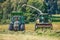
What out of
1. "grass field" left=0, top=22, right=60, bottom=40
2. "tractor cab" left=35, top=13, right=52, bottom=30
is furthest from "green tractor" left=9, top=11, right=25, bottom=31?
"tractor cab" left=35, top=13, right=52, bottom=30

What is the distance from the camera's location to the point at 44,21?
588 cm

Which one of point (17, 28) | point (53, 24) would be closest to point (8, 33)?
point (17, 28)

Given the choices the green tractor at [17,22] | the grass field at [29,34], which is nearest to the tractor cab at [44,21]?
the grass field at [29,34]

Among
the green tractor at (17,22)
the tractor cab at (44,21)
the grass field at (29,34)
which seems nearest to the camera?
the grass field at (29,34)

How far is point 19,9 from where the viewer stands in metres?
6.03

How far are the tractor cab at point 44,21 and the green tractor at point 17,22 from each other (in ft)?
1.62

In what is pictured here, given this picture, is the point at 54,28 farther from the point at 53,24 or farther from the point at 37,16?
the point at 37,16

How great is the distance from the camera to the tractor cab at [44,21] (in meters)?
5.84

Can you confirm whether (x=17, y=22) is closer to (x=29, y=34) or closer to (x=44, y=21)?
(x=29, y=34)

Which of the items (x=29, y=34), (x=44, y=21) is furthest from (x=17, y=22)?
(x=44, y=21)

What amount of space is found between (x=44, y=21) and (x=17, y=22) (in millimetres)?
869

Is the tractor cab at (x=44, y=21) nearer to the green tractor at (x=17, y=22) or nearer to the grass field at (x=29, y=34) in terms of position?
the grass field at (x=29, y=34)

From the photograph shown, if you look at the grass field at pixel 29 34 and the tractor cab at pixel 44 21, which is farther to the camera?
the tractor cab at pixel 44 21

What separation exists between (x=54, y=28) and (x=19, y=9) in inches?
50.7
